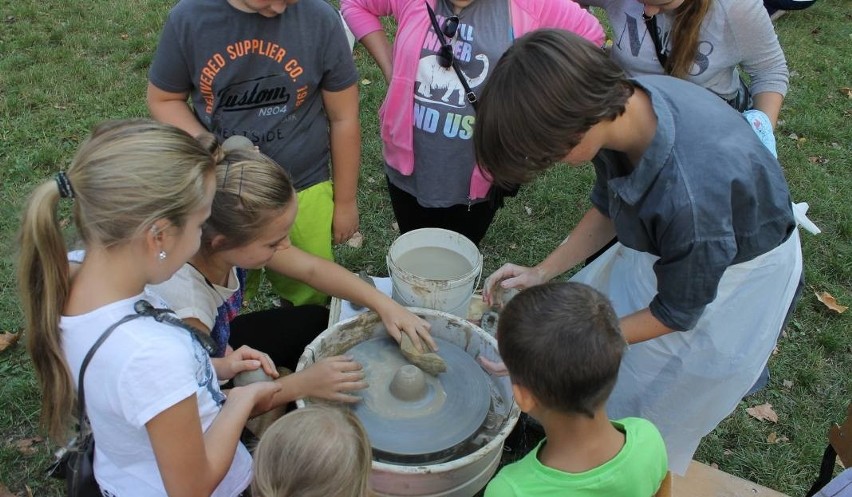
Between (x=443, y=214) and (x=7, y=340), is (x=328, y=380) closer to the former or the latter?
(x=443, y=214)

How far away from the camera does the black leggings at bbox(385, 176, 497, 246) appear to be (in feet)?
9.93

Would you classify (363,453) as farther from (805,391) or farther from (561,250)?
(805,391)

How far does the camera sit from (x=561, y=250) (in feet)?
8.25

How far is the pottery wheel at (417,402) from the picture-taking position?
2066 millimetres

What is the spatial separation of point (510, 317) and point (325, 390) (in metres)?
0.72

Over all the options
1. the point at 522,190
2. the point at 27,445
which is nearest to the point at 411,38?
the point at 522,190

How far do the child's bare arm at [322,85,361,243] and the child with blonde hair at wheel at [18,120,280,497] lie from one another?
1173mm

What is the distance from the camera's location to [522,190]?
4570mm

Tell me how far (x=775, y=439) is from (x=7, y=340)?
3738 mm

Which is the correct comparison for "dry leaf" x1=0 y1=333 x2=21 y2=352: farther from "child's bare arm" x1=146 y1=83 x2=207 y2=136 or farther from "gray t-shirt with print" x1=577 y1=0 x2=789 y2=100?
"gray t-shirt with print" x1=577 y1=0 x2=789 y2=100

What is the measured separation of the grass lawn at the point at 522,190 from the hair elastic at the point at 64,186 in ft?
4.16

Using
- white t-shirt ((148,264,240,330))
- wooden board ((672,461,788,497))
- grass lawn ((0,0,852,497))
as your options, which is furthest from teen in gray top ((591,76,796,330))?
grass lawn ((0,0,852,497))

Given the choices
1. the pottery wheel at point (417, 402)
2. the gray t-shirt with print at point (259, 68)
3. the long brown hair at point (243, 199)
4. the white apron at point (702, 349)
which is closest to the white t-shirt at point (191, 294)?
the long brown hair at point (243, 199)

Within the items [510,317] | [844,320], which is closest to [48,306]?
[510,317]
